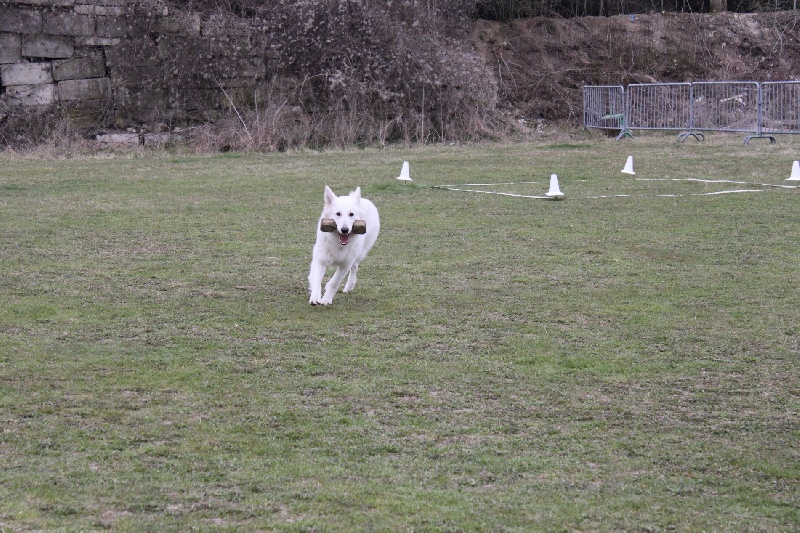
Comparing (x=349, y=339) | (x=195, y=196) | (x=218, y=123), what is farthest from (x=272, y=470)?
(x=218, y=123)

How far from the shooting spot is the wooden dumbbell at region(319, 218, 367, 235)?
7.70 m

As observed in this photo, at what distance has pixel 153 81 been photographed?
2547 cm

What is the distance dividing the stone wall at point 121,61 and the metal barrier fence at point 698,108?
9.64m

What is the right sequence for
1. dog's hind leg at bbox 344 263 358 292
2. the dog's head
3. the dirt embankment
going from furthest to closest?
the dirt embankment < dog's hind leg at bbox 344 263 358 292 < the dog's head

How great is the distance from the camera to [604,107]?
96.2ft

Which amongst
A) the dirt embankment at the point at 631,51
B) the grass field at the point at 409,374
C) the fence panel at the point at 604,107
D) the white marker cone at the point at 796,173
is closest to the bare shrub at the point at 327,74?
the fence panel at the point at 604,107

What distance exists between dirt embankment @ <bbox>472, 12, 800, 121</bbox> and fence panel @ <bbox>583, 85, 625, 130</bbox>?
2.62 m

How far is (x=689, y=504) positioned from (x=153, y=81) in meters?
23.2

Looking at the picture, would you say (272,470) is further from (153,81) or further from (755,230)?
(153,81)

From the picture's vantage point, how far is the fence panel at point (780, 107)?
80.6 ft

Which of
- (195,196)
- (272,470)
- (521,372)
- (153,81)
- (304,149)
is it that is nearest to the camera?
(272,470)

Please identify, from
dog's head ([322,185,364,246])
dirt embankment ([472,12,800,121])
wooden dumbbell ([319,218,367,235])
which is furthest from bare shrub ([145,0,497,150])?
wooden dumbbell ([319,218,367,235])

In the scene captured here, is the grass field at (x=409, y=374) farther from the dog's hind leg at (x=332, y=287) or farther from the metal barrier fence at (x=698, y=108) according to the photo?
the metal barrier fence at (x=698, y=108)

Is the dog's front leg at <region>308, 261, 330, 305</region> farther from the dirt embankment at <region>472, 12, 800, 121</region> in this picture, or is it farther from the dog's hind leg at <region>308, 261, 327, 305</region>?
the dirt embankment at <region>472, 12, 800, 121</region>
